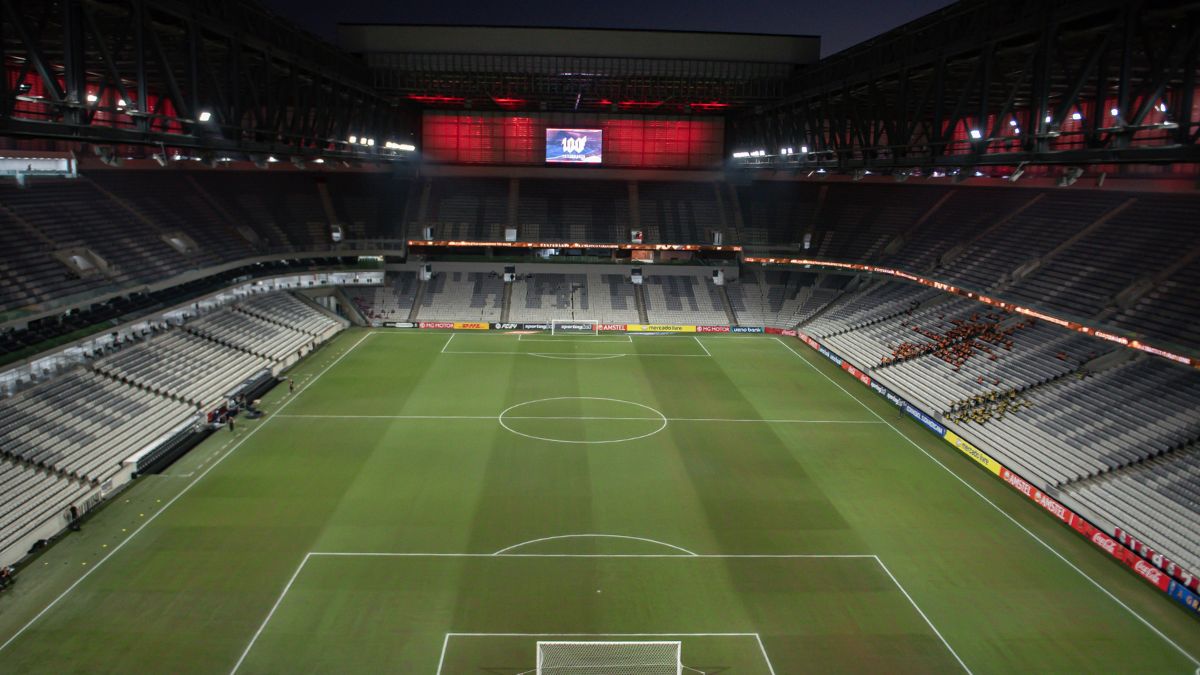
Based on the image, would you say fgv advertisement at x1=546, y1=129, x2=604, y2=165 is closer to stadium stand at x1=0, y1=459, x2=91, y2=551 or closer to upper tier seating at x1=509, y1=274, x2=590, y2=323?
upper tier seating at x1=509, y1=274, x2=590, y2=323

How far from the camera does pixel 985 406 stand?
32.5m

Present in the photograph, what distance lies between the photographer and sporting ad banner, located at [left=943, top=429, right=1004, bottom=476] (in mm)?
28016

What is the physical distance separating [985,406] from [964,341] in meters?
7.50

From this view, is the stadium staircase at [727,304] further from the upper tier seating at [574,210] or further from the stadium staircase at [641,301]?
the upper tier seating at [574,210]

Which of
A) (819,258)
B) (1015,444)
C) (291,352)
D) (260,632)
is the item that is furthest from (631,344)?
(260,632)

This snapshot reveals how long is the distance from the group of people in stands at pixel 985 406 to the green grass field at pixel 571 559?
2.13 meters

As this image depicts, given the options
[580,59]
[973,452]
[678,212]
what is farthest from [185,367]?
[678,212]

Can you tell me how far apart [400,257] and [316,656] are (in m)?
44.0

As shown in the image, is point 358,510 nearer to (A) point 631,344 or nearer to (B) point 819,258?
(A) point 631,344

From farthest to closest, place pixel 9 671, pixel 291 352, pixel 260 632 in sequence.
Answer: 1. pixel 291 352
2. pixel 260 632
3. pixel 9 671

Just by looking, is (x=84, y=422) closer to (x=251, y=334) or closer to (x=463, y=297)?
(x=251, y=334)

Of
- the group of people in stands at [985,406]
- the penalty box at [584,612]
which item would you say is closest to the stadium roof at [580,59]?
the group of people in stands at [985,406]

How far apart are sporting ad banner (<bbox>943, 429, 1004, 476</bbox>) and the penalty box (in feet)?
31.1

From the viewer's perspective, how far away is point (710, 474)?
2752 centimetres
